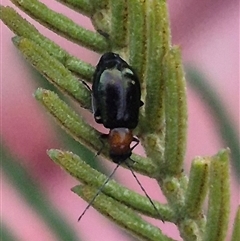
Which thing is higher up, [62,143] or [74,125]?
[62,143]

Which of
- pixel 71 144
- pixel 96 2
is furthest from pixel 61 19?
pixel 71 144

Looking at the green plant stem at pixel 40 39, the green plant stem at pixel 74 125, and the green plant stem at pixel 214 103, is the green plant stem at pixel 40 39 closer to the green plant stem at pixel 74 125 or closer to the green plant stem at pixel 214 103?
the green plant stem at pixel 74 125

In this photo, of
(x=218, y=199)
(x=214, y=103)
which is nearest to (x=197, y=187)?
(x=218, y=199)

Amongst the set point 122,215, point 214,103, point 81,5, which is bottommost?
point 122,215

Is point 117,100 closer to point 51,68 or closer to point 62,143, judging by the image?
point 51,68

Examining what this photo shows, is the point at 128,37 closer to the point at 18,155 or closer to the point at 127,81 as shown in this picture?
the point at 127,81

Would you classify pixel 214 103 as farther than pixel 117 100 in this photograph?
Yes

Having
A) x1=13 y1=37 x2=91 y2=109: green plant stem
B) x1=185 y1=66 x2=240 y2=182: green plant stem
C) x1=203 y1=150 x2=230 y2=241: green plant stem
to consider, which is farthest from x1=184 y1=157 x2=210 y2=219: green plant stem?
x1=185 y1=66 x2=240 y2=182: green plant stem
